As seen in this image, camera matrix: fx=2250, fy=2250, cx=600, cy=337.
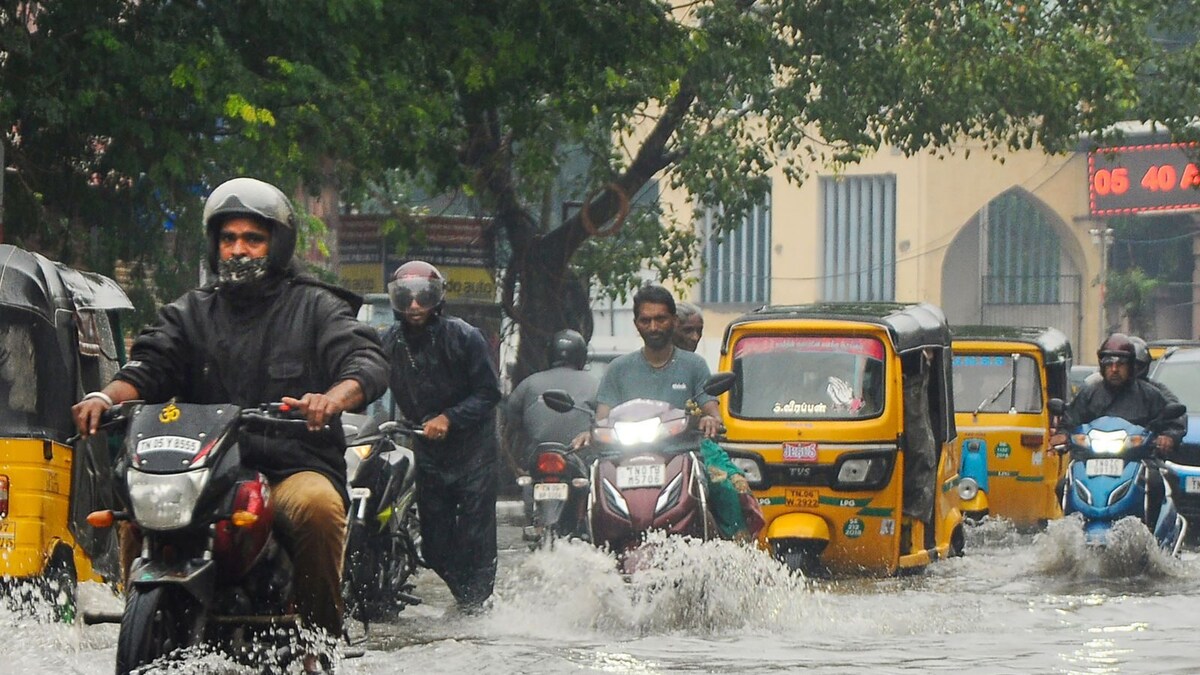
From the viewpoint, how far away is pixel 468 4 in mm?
15195

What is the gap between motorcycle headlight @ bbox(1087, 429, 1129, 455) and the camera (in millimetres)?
13625

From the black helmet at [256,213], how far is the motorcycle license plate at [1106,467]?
320 inches

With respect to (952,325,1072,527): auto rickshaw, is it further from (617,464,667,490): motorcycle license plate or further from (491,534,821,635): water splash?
(617,464,667,490): motorcycle license plate

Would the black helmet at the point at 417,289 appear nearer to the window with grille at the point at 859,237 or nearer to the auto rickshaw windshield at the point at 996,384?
the auto rickshaw windshield at the point at 996,384

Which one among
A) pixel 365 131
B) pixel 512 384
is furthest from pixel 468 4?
pixel 512 384

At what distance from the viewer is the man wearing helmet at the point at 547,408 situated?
13.9 metres

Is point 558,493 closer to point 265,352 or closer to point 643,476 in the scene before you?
point 643,476

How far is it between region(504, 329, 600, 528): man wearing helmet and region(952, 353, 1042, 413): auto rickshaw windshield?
5468mm

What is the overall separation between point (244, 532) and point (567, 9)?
9.99 meters

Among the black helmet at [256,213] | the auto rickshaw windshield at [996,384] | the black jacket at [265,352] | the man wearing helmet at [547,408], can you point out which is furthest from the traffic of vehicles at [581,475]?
the auto rickshaw windshield at [996,384]

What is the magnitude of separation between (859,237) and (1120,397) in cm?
3951

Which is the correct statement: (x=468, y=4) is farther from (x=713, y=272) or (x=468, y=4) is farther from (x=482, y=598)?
(x=713, y=272)

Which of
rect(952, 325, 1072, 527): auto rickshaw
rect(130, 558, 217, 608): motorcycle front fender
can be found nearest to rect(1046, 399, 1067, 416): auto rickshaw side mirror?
rect(952, 325, 1072, 527): auto rickshaw

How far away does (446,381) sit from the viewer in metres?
10.4
